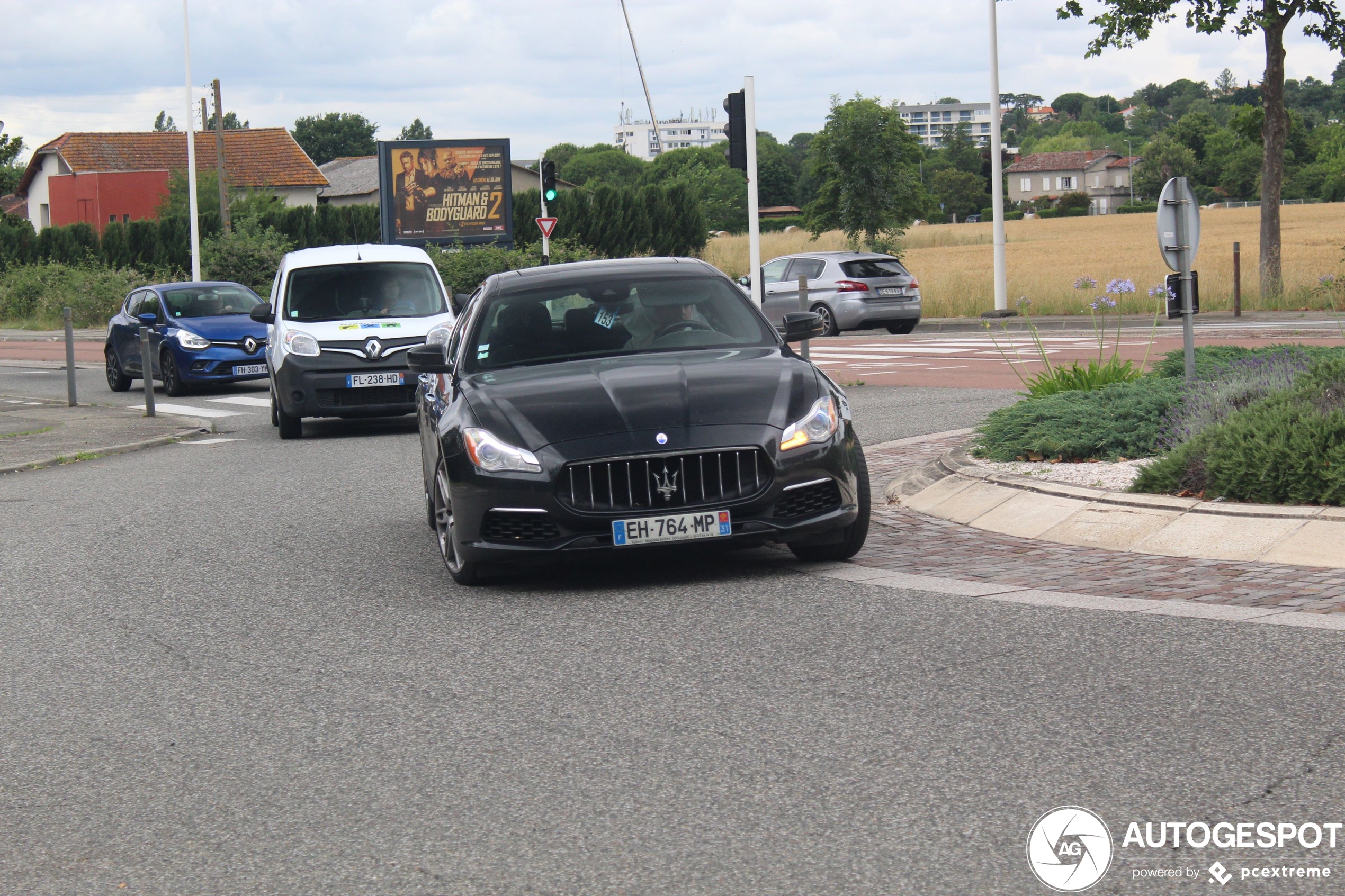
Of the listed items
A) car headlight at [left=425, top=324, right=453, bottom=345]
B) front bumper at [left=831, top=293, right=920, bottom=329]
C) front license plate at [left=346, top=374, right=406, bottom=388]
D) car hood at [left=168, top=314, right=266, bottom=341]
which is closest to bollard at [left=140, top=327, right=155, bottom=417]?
car hood at [left=168, top=314, right=266, bottom=341]

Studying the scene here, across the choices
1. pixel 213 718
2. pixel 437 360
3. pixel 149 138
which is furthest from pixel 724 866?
pixel 149 138

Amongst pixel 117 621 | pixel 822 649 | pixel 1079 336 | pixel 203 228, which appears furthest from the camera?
pixel 203 228

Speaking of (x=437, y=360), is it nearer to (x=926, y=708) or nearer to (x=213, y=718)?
(x=213, y=718)

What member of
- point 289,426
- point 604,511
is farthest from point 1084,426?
point 289,426

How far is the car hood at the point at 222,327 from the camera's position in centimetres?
2159

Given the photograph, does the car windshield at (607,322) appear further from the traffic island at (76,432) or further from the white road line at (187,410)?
the white road line at (187,410)

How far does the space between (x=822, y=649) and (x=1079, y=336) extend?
69.5 feet

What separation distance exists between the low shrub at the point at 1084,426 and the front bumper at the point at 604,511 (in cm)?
259

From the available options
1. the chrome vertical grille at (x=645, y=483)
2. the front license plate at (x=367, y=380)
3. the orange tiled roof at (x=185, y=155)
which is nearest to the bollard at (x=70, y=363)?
the front license plate at (x=367, y=380)

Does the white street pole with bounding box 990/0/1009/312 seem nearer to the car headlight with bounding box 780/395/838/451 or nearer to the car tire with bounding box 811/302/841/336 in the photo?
the car tire with bounding box 811/302/841/336

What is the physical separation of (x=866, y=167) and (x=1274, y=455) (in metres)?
29.8

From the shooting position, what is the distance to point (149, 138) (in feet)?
290

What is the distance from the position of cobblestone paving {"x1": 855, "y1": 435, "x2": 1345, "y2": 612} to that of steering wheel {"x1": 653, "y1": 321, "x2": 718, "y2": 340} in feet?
4.64

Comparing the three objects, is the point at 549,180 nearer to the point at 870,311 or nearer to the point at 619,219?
the point at 870,311
